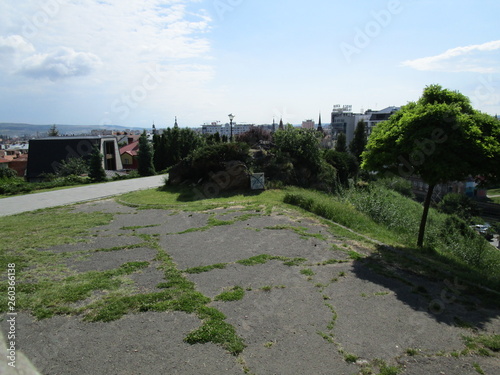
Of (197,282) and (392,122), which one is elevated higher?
(392,122)

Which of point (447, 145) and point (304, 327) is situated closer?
point (304, 327)

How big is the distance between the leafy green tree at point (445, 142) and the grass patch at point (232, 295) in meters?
4.89

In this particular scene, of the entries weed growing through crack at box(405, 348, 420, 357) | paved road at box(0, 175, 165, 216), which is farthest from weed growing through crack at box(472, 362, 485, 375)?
paved road at box(0, 175, 165, 216)

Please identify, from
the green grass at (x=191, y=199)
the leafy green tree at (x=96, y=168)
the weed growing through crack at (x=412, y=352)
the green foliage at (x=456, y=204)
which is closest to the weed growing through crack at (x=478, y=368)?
the weed growing through crack at (x=412, y=352)

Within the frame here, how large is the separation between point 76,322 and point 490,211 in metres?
56.7

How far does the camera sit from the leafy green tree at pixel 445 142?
7098 mm

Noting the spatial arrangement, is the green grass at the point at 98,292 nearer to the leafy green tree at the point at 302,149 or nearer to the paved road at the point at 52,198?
the paved road at the point at 52,198

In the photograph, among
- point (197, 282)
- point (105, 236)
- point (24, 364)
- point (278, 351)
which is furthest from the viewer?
point (105, 236)

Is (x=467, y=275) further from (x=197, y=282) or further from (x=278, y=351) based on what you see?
(x=197, y=282)

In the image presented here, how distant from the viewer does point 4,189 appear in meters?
19.9

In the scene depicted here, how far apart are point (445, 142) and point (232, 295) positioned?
5.70 metres

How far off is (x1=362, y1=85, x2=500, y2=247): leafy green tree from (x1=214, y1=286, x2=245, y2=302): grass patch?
489 centimetres

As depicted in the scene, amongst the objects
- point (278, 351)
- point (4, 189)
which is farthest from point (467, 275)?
point (4, 189)

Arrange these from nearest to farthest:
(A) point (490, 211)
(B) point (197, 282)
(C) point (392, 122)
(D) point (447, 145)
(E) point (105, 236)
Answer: (B) point (197, 282), (D) point (447, 145), (C) point (392, 122), (E) point (105, 236), (A) point (490, 211)
